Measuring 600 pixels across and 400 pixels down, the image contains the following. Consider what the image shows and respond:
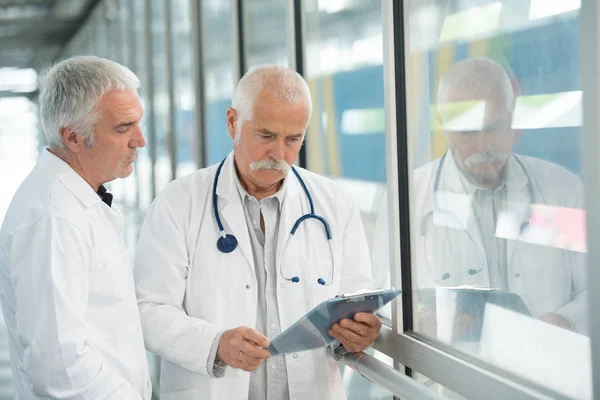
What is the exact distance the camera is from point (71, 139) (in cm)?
162

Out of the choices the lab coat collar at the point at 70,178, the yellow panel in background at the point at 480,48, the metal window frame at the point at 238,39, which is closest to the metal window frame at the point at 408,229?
the yellow panel in background at the point at 480,48

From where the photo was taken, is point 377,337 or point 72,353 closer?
point 72,353

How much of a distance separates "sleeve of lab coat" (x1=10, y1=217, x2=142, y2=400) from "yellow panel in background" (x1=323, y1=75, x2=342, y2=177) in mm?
1302

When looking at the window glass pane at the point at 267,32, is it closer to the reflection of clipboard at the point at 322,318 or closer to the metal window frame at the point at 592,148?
the reflection of clipboard at the point at 322,318

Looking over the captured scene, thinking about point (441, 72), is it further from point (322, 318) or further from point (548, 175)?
point (322, 318)

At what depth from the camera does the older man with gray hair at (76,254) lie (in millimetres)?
1435

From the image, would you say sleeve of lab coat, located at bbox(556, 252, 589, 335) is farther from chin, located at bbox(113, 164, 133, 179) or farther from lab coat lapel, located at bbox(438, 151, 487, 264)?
chin, located at bbox(113, 164, 133, 179)

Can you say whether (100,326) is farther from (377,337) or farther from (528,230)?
(528,230)

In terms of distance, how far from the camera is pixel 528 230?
4.81 ft

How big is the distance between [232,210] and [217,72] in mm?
2084

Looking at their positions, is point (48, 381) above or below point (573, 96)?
below

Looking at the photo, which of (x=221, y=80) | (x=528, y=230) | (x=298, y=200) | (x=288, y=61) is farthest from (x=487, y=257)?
(x=221, y=80)

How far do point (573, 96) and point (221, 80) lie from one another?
279cm

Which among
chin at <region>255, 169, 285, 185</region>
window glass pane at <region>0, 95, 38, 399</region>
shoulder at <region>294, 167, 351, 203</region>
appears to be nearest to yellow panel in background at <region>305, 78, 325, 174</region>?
shoulder at <region>294, 167, 351, 203</region>
